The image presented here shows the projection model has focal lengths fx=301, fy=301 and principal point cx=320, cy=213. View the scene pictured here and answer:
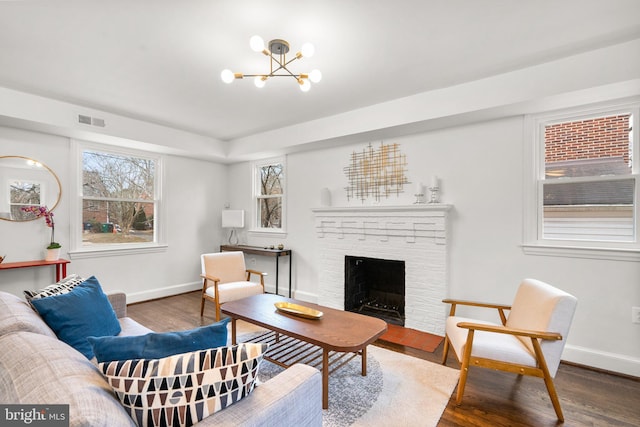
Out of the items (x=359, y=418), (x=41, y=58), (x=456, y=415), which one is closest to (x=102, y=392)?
(x=359, y=418)

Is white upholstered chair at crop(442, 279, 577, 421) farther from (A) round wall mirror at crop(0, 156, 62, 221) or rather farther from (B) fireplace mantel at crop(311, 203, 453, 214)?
(A) round wall mirror at crop(0, 156, 62, 221)

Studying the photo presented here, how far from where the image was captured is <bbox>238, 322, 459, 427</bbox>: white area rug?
196 centimetres

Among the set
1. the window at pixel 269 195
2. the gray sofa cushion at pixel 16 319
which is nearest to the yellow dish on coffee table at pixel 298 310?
the gray sofa cushion at pixel 16 319

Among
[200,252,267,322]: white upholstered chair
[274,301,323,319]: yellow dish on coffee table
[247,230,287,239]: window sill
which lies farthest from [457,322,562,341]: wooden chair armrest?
[247,230,287,239]: window sill

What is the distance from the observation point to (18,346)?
109cm

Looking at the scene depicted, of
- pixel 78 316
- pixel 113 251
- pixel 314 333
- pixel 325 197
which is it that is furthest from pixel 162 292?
pixel 314 333

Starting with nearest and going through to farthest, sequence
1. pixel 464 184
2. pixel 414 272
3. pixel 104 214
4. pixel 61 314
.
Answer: pixel 61 314 → pixel 464 184 → pixel 414 272 → pixel 104 214

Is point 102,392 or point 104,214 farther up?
point 104,214

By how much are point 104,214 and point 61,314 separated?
325cm

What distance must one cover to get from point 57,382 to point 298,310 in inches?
73.7

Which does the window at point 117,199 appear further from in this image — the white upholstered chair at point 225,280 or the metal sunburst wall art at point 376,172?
the metal sunburst wall art at point 376,172

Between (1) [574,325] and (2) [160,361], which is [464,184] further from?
(2) [160,361]

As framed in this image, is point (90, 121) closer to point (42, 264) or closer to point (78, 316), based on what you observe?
point (42, 264)

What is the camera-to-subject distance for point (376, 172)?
13.1 ft
